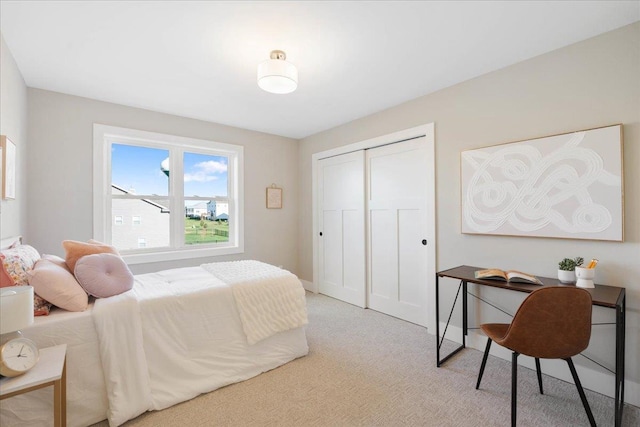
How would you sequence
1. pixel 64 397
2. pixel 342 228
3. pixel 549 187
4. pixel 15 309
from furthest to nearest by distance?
1. pixel 342 228
2. pixel 549 187
3. pixel 64 397
4. pixel 15 309

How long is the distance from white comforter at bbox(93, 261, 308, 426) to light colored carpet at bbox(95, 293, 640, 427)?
0.10 meters

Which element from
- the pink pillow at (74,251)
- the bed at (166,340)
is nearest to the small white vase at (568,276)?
the bed at (166,340)

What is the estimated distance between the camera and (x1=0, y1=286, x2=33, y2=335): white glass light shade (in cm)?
116

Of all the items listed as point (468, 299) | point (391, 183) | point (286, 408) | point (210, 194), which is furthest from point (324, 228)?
point (286, 408)

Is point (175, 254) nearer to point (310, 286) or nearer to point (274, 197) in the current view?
point (274, 197)

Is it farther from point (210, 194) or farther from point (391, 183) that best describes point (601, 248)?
point (210, 194)

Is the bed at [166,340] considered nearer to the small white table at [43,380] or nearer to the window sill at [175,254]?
the small white table at [43,380]

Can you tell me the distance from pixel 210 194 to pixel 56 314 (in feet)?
8.12

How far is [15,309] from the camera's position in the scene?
47.0 inches

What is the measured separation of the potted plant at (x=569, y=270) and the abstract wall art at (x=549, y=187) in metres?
0.19

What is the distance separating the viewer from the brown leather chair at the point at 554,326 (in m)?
1.51

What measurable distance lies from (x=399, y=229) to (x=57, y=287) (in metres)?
3.01

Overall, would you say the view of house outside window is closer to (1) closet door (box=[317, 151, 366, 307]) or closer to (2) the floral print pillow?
(1) closet door (box=[317, 151, 366, 307])

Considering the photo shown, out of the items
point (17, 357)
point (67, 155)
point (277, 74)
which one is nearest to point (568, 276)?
point (277, 74)
